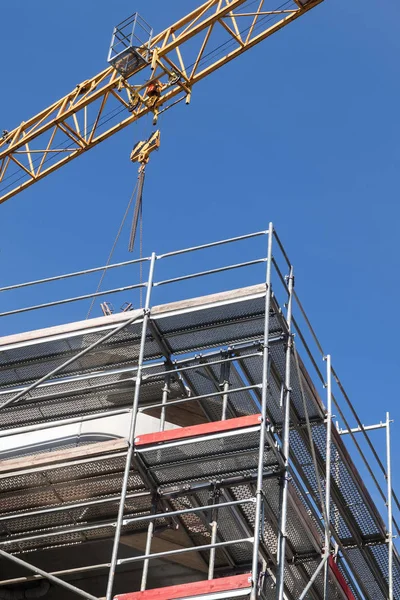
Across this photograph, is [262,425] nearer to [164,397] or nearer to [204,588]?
[204,588]

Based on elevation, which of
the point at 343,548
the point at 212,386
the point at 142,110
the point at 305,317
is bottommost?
the point at 343,548

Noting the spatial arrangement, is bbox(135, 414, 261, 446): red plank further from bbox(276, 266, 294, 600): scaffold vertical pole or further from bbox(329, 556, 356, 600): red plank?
bbox(329, 556, 356, 600): red plank

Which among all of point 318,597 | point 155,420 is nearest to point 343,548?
point 318,597

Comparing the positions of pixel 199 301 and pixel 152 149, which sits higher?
pixel 152 149

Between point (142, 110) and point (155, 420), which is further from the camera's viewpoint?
point (142, 110)

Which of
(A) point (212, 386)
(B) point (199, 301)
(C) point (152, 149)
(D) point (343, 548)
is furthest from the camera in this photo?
(C) point (152, 149)

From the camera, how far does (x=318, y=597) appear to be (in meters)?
17.8

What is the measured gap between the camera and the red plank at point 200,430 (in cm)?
1474

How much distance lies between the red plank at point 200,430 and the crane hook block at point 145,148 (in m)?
17.3

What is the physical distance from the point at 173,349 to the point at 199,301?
1.10 meters

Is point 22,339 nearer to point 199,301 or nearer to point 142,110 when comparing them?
point 199,301

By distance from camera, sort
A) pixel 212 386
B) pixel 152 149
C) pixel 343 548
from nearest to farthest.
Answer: pixel 212 386 → pixel 343 548 → pixel 152 149

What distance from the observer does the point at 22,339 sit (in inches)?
685

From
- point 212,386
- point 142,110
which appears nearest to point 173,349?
point 212,386
